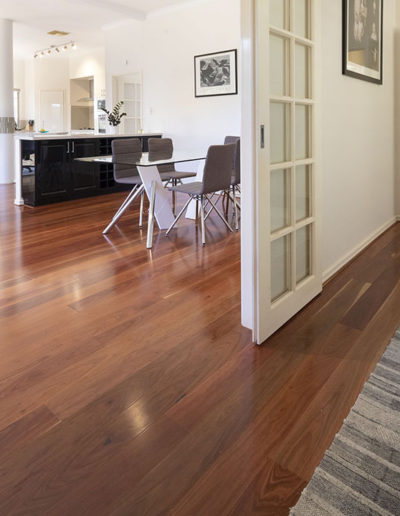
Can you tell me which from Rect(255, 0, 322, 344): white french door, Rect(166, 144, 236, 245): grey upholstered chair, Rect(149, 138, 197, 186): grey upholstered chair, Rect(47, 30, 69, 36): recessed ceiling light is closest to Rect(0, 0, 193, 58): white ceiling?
Rect(47, 30, 69, 36): recessed ceiling light

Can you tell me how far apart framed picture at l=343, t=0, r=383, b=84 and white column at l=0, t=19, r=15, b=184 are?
21.0 ft

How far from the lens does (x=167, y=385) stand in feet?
5.68

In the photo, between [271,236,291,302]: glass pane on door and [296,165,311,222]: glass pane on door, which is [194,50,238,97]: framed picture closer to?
[296,165,311,222]: glass pane on door

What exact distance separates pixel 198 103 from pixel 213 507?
670cm

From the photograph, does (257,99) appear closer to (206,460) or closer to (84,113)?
(206,460)

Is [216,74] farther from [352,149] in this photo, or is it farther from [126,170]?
[352,149]

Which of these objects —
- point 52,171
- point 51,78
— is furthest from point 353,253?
point 51,78

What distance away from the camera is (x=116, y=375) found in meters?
1.81

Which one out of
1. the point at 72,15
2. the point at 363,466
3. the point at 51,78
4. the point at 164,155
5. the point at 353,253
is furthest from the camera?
the point at 51,78

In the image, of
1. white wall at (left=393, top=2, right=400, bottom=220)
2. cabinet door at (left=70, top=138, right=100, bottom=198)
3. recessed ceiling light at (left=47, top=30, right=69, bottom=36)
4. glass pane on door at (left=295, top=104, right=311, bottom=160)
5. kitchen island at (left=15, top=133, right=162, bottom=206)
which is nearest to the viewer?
glass pane on door at (left=295, top=104, right=311, bottom=160)

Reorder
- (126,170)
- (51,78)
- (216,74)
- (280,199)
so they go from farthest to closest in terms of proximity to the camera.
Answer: (51,78)
(216,74)
(126,170)
(280,199)

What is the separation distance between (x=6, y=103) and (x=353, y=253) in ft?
22.6

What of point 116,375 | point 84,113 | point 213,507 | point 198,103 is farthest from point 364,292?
point 84,113

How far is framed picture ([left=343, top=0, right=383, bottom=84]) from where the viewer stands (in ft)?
9.64
